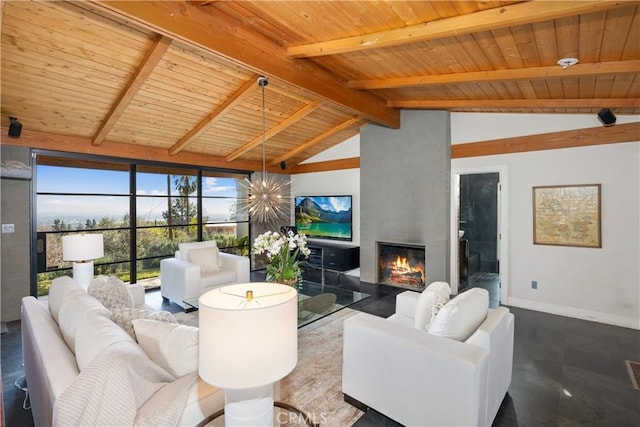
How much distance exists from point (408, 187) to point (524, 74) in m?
2.53

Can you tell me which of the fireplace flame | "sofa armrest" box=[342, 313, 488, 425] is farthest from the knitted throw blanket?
the fireplace flame

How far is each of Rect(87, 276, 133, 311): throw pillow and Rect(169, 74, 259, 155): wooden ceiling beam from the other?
269cm

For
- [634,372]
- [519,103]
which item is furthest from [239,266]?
[634,372]

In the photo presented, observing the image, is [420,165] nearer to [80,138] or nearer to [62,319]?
[62,319]

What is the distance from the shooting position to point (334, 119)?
5664mm

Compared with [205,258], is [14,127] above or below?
above

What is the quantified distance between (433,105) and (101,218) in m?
5.65

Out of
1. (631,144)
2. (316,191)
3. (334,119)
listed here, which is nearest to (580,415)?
(631,144)

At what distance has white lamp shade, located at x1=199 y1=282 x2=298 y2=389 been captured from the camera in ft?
3.39

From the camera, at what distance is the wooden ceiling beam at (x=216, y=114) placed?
3.85 m

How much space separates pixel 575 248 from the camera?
399cm

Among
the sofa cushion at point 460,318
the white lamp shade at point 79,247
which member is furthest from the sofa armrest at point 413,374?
the white lamp shade at point 79,247

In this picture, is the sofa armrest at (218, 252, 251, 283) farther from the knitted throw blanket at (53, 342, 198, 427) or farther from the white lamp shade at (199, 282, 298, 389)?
the white lamp shade at (199, 282, 298, 389)

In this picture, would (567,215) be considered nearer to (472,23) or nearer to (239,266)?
(472,23)
